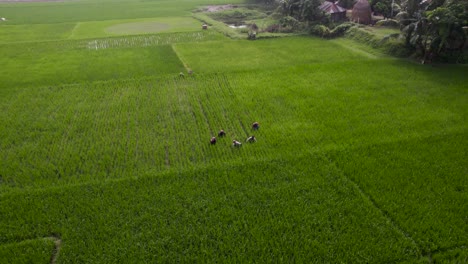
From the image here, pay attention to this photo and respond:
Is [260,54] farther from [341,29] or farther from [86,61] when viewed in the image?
[86,61]

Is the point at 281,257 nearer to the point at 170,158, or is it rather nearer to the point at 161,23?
the point at 170,158

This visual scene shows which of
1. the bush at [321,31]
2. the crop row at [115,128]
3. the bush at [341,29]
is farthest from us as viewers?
the bush at [321,31]

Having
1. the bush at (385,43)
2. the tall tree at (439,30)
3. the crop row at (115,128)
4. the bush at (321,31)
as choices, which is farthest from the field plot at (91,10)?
the tall tree at (439,30)

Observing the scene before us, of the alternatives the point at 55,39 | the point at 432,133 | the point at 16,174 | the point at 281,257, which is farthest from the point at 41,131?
the point at 55,39

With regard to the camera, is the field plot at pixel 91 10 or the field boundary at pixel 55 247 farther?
the field plot at pixel 91 10

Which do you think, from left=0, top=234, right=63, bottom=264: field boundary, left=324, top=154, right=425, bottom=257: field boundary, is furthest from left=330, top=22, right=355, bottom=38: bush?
left=0, top=234, right=63, bottom=264: field boundary

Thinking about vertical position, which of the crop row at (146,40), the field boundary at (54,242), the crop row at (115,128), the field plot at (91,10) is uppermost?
the field plot at (91,10)

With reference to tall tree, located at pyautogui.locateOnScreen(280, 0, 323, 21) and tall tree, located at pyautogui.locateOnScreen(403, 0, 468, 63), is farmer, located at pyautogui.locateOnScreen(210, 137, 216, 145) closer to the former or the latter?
tall tree, located at pyautogui.locateOnScreen(403, 0, 468, 63)

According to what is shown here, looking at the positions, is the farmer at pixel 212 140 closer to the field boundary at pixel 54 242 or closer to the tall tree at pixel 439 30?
the field boundary at pixel 54 242
